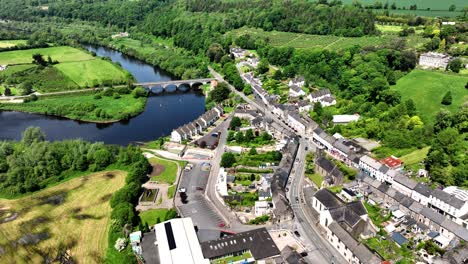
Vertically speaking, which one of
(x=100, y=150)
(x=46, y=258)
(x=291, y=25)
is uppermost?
(x=291, y=25)

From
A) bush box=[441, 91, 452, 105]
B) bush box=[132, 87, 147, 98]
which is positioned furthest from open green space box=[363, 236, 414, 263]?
bush box=[132, 87, 147, 98]

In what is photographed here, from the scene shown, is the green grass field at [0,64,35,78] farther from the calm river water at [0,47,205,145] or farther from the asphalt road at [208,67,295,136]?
the asphalt road at [208,67,295,136]

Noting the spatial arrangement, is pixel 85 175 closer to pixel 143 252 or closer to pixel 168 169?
pixel 168 169

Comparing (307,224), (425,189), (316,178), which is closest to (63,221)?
(307,224)

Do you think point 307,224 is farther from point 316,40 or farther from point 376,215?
point 316,40

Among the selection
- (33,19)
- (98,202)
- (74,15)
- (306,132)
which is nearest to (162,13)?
(74,15)

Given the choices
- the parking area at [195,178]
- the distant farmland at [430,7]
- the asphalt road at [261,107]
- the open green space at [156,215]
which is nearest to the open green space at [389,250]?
the open green space at [156,215]
